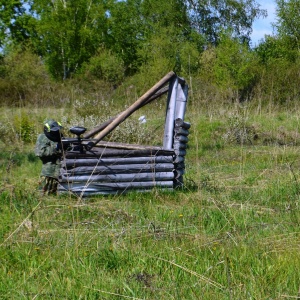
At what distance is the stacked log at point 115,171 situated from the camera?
276 inches

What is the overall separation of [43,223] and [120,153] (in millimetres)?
2225

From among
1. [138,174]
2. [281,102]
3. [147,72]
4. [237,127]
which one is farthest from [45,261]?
[147,72]

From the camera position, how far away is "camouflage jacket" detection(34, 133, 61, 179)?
7309mm

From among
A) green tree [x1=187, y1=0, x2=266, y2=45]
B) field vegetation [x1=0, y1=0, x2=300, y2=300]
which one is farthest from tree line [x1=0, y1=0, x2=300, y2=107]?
field vegetation [x1=0, y1=0, x2=300, y2=300]

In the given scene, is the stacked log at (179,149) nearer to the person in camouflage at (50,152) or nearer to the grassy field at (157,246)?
the grassy field at (157,246)

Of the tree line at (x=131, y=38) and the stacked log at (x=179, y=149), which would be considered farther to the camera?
the tree line at (x=131, y=38)

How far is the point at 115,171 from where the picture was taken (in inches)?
279

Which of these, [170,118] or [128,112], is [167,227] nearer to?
[128,112]

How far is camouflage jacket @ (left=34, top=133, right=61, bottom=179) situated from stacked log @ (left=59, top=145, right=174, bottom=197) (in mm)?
326

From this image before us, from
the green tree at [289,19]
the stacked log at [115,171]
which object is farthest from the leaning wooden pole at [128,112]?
the green tree at [289,19]

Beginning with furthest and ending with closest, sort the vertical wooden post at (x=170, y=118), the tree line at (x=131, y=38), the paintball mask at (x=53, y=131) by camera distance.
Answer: the tree line at (x=131, y=38) → the vertical wooden post at (x=170, y=118) → the paintball mask at (x=53, y=131)

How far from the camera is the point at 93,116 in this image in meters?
15.1

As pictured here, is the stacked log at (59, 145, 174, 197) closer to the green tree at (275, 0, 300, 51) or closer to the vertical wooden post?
the vertical wooden post

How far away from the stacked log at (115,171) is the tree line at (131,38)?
21509 millimetres
